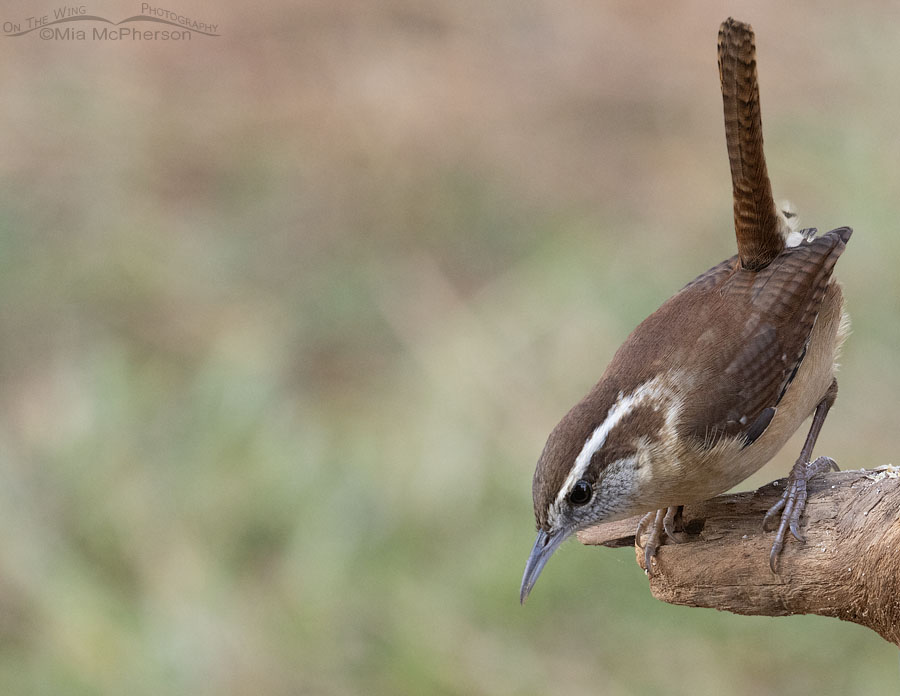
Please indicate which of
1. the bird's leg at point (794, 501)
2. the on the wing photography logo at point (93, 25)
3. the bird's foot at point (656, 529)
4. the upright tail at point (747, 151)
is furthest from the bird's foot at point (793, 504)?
the on the wing photography logo at point (93, 25)

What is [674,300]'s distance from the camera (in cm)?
316

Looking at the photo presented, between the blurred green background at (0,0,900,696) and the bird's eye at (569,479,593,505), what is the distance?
1634mm

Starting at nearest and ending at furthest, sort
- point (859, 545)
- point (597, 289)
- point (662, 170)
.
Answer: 1. point (859, 545)
2. point (597, 289)
3. point (662, 170)

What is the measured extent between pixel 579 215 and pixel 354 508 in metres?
3.10

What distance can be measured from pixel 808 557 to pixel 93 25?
6.90m

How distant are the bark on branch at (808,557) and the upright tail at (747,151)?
692 mm

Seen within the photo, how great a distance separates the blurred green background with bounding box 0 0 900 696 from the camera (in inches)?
171

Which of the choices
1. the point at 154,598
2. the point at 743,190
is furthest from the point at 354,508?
the point at 743,190

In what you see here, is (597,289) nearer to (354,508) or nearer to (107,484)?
(354,508)

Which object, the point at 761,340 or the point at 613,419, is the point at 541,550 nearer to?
the point at 613,419

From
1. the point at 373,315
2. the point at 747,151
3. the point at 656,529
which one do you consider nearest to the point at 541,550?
the point at 656,529

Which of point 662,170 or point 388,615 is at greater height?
point 662,170

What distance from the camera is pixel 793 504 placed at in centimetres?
275

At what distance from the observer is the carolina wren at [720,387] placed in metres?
2.80
